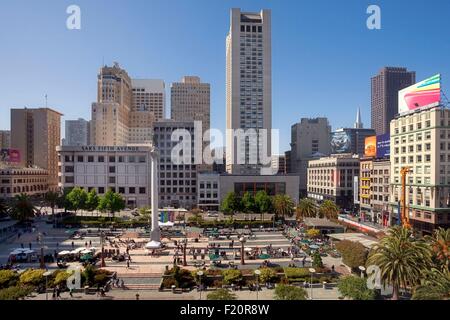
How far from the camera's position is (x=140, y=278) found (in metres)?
34.4

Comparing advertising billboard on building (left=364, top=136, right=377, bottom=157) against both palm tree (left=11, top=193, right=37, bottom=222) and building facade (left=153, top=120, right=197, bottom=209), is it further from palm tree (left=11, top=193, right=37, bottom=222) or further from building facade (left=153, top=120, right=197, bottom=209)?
palm tree (left=11, top=193, right=37, bottom=222)

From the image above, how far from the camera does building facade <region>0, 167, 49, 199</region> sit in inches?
3706

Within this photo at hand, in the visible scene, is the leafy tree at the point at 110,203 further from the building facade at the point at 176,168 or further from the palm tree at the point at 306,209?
the palm tree at the point at 306,209

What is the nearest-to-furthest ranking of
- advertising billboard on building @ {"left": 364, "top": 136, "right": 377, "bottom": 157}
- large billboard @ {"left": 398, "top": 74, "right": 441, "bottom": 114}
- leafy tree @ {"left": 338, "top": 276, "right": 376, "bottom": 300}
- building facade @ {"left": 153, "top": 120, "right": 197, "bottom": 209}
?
leafy tree @ {"left": 338, "top": 276, "right": 376, "bottom": 300}, large billboard @ {"left": 398, "top": 74, "right": 441, "bottom": 114}, advertising billboard on building @ {"left": 364, "top": 136, "right": 377, "bottom": 157}, building facade @ {"left": 153, "top": 120, "right": 197, "bottom": 209}

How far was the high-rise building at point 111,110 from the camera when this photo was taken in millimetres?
136500

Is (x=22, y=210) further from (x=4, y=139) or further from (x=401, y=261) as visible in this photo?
(x=4, y=139)

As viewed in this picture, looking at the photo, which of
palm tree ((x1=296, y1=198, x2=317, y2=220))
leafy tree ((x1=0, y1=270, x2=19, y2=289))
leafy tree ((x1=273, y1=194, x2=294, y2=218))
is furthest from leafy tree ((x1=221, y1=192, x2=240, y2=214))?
leafy tree ((x1=0, y1=270, x2=19, y2=289))

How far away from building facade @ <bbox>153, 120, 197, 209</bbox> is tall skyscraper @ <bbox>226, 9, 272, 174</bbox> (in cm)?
2278

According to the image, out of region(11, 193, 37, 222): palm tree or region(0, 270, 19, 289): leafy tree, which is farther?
region(11, 193, 37, 222): palm tree

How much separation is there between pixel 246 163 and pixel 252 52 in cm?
4070

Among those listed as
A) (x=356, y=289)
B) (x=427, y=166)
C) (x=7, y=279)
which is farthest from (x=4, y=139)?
(x=356, y=289)

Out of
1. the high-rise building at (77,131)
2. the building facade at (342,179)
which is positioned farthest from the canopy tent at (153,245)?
the high-rise building at (77,131)
